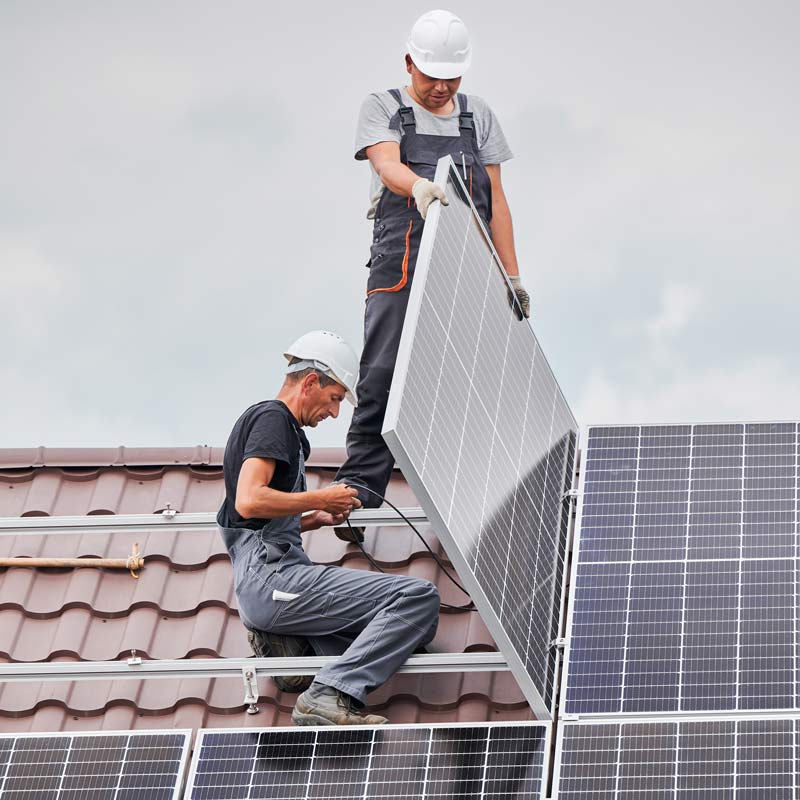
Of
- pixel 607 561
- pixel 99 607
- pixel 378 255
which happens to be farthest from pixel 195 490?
pixel 607 561

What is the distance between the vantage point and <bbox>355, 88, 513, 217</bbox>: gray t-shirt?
1030 centimetres

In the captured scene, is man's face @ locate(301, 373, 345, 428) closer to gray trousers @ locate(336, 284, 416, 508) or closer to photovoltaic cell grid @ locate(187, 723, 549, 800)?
gray trousers @ locate(336, 284, 416, 508)

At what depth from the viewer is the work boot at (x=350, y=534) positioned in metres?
10.4

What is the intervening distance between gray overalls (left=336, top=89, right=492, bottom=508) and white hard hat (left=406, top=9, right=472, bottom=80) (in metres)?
0.29

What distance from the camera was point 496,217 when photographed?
1066cm

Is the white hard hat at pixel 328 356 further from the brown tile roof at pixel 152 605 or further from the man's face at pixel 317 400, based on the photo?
the brown tile roof at pixel 152 605

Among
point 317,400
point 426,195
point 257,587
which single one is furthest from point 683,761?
point 426,195

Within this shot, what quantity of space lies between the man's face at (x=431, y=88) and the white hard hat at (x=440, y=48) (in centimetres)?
5

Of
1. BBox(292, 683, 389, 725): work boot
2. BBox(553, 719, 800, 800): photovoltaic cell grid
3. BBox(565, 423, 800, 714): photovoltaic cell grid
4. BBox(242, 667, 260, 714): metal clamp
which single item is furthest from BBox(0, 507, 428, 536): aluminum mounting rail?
BBox(553, 719, 800, 800): photovoltaic cell grid

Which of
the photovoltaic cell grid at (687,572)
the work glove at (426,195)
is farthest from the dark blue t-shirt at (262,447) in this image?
the photovoltaic cell grid at (687,572)

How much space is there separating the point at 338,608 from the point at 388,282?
2.02m

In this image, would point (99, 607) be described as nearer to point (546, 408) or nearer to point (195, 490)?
point (195, 490)

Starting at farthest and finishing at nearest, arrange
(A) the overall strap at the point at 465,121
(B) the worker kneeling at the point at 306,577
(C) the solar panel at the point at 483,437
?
(A) the overall strap at the point at 465,121 → (B) the worker kneeling at the point at 306,577 → (C) the solar panel at the point at 483,437

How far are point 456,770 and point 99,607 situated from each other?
9.08ft
